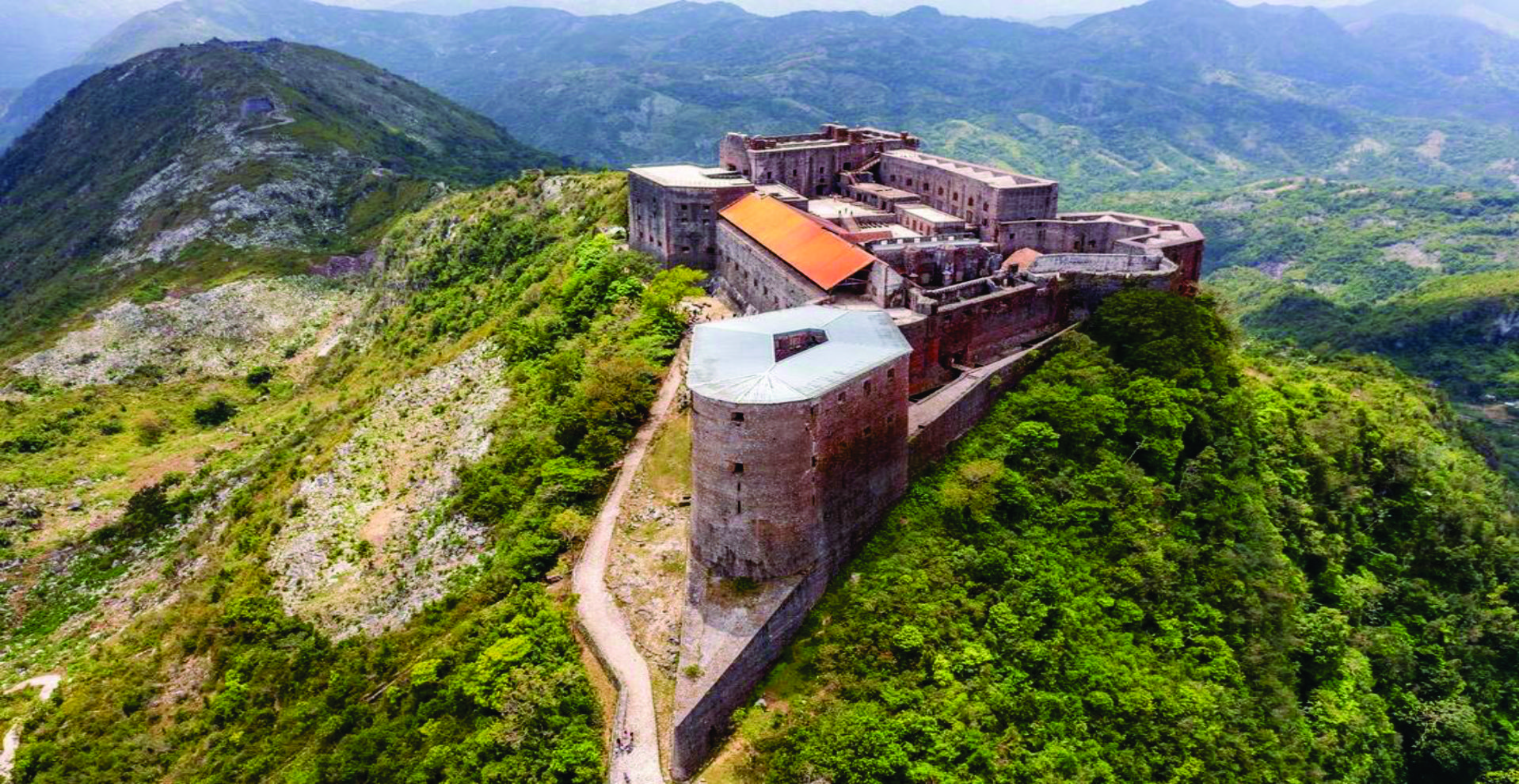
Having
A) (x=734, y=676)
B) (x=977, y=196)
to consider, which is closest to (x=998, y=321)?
(x=977, y=196)

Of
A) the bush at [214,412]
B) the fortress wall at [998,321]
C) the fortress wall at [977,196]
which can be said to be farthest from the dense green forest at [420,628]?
the fortress wall at [977,196]

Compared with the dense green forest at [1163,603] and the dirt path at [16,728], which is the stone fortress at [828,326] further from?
the dirt path at [16,728]

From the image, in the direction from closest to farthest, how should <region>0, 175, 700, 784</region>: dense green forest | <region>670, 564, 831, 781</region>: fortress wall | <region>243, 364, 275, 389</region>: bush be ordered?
<region>670, 564, 831, 781</region>: fortress wall, <region>0, 175, 700, 784</region>: dense green forest, <region>243, 364, 275, 389</region>: bush

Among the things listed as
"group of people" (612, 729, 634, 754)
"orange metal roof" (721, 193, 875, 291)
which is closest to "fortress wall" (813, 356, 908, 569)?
"group of people" (612, 729, 634, 754)

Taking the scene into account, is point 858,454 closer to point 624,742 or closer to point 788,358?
point 788,358

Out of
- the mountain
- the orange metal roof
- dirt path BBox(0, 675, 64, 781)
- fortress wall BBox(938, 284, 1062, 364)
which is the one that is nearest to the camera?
dirt path BBox(0, 675, 64, 781)

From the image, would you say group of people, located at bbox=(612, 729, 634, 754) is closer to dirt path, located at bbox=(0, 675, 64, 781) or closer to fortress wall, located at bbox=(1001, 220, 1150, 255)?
dirt path, located at bbox=(0, 675, 64, 781)
